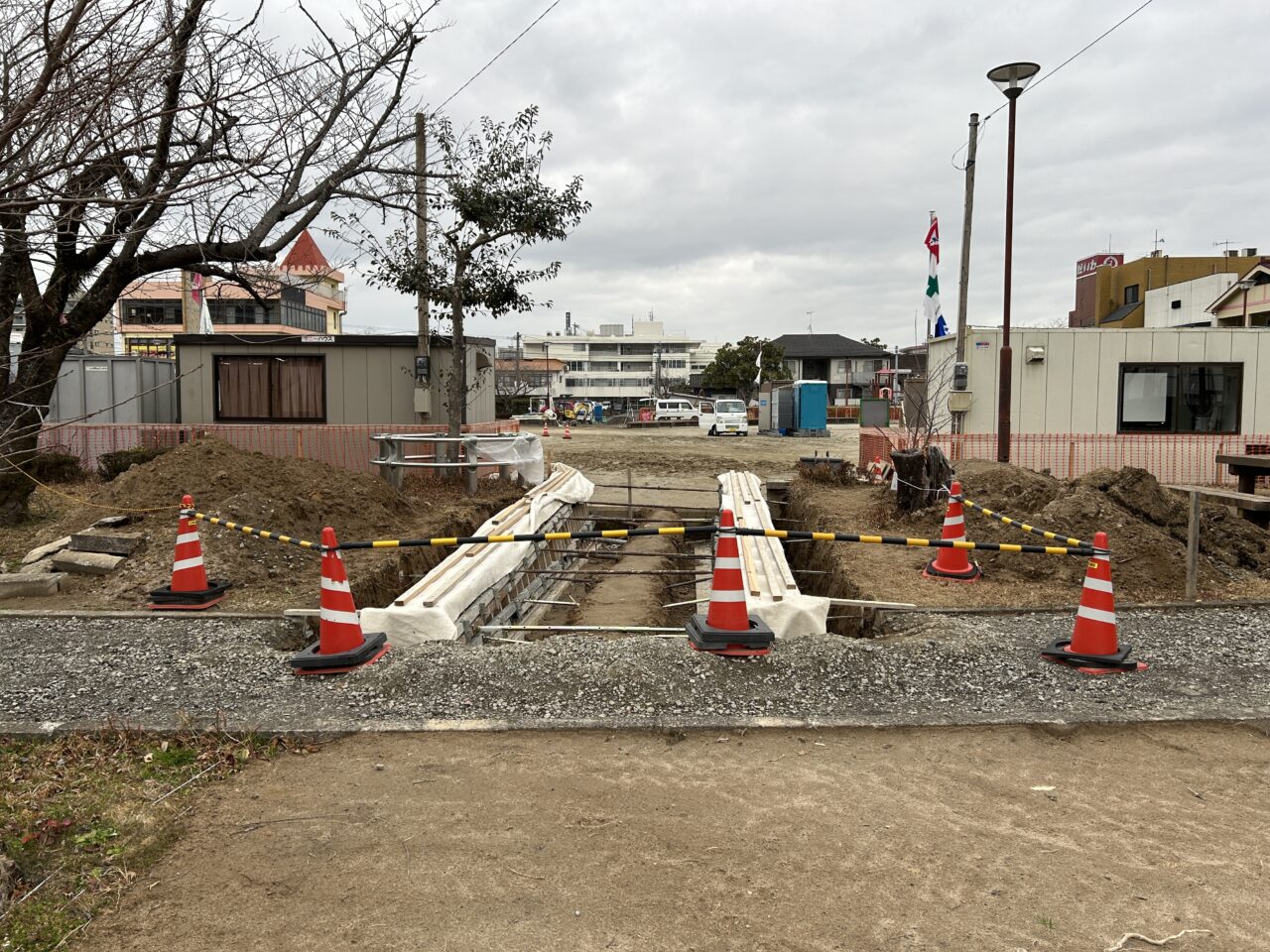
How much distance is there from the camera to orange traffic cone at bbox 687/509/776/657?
5605 mm

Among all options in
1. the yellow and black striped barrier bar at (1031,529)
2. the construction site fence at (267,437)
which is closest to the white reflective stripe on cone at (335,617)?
the yellow and black striped barrier bar at (1031,529)

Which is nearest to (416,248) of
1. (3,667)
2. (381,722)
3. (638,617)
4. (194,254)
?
(194,254)

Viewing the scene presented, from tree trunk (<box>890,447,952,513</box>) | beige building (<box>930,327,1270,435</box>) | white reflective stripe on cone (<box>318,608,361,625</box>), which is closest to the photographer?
white reflective stripe on cone (<box>318,608,361,625</box>)

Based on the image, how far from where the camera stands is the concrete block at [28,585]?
7617mm

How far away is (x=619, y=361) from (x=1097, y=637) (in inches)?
4299

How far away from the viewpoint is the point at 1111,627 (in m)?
5.50

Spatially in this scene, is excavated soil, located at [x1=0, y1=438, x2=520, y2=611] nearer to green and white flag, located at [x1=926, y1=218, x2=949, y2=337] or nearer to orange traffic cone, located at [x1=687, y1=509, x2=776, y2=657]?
orange traffic cone, located at [x1=687, y1=509, x2=776, y2=657]

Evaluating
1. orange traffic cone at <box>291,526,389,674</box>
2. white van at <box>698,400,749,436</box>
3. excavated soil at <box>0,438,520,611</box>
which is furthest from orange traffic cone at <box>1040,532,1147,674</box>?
white van at <box>698,400,749,436</box>

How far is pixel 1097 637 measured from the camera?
18.0ft

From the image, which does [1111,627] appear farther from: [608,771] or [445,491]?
[445,491]

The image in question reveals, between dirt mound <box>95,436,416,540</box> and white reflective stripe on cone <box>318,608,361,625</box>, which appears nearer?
white reflective stripe on cone <box>318,608,361,625</box>

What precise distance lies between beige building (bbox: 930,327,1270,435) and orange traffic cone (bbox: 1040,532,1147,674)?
1059 cm

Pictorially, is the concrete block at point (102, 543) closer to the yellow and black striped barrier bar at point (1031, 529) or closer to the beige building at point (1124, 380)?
the yellow and black striped barrier bar at point (1031, 529)

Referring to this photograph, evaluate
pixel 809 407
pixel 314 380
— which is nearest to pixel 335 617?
pixel 314 380
